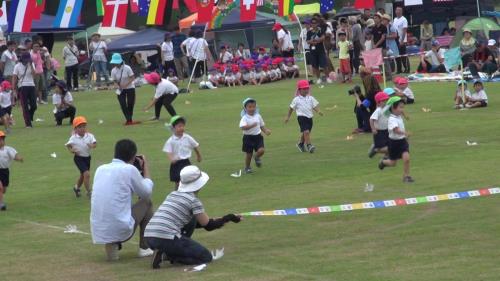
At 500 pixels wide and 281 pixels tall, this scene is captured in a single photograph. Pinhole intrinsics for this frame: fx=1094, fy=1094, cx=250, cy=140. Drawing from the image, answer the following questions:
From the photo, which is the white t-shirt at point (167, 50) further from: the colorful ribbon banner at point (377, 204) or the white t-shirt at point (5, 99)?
the colorful ribbon banner at point (377, 204)

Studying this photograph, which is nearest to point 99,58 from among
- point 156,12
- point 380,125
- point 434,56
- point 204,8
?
point 204,8

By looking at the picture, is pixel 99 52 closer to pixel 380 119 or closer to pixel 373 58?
pixel 373 58

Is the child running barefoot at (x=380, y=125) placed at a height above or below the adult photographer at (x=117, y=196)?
below

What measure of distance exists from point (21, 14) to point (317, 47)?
33.3 ft

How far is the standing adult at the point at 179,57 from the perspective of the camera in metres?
40.2

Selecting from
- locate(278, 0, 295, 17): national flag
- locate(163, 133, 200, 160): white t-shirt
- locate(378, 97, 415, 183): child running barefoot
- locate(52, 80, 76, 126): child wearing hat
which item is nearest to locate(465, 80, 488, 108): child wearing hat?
locate(278, 0, 295, 17): national flag

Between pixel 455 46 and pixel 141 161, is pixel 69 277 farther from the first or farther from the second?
pixel 455 46

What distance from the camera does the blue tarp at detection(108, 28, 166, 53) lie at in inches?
1690

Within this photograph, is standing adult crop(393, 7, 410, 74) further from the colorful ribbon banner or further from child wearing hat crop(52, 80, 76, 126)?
the colorful ribbon banner

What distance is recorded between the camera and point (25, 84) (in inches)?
1157

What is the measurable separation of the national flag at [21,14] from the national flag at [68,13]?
2.36 feet

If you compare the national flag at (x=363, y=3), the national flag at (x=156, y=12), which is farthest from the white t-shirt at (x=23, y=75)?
the national flag at (x=363, y=3)

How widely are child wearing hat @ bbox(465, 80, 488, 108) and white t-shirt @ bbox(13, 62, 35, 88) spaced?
1155 centimetres

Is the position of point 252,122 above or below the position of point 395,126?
below
